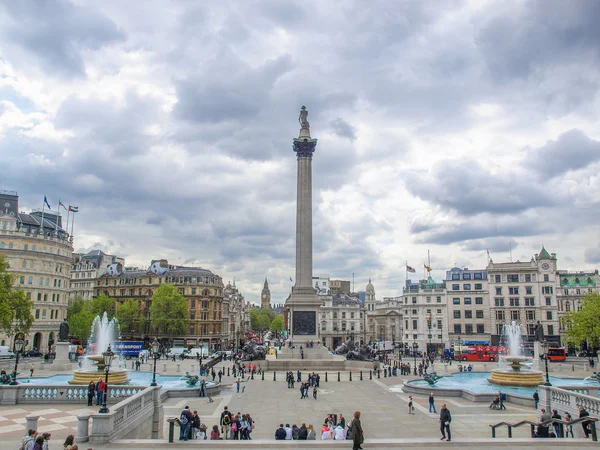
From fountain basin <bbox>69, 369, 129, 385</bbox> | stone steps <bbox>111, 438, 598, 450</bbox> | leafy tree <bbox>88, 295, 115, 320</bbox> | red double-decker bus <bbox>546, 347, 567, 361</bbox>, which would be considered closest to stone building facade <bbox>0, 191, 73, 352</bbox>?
leafy tree <bbox>88, 295, 115, 320</bbox>

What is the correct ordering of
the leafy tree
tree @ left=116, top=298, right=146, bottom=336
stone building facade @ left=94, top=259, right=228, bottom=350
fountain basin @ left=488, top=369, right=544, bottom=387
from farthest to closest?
stone building facade @ left=94, top=259, right=228, bottom=350, tree @ left=116, top=298, right=146, bottom=336, the leafy tree, fountain basin @ left=488, top=369, right=544, bottom=387

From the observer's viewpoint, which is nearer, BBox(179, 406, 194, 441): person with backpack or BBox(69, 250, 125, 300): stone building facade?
BBox(179, 406, 194, 441): person with backpack

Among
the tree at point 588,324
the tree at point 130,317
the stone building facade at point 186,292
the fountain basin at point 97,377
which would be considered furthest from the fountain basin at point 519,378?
the tree at point 130,317

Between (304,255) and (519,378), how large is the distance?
32.9 metres

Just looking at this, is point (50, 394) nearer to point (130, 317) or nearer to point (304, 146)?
point (304, 146)

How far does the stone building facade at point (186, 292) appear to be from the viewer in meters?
101

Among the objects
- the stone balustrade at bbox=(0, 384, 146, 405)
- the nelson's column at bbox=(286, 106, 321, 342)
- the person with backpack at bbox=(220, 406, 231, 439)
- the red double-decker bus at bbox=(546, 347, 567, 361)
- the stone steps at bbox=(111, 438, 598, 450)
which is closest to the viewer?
the stone steps at bbox=(111, 438, 598, 450)

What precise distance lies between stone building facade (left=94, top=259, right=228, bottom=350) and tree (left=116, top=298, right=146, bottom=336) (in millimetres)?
1268

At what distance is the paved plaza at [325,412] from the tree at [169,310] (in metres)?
53.1

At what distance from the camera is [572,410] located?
21.4 metres

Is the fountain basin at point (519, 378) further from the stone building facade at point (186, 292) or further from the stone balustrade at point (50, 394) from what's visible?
the stone building facade at point (186, 292)

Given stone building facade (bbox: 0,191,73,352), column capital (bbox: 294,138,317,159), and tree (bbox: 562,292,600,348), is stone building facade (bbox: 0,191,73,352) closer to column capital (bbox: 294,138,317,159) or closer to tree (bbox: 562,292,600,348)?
column capital (bbox: 294,138,317,159)

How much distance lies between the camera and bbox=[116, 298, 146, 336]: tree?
3858 inches

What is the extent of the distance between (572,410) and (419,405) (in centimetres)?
1133
